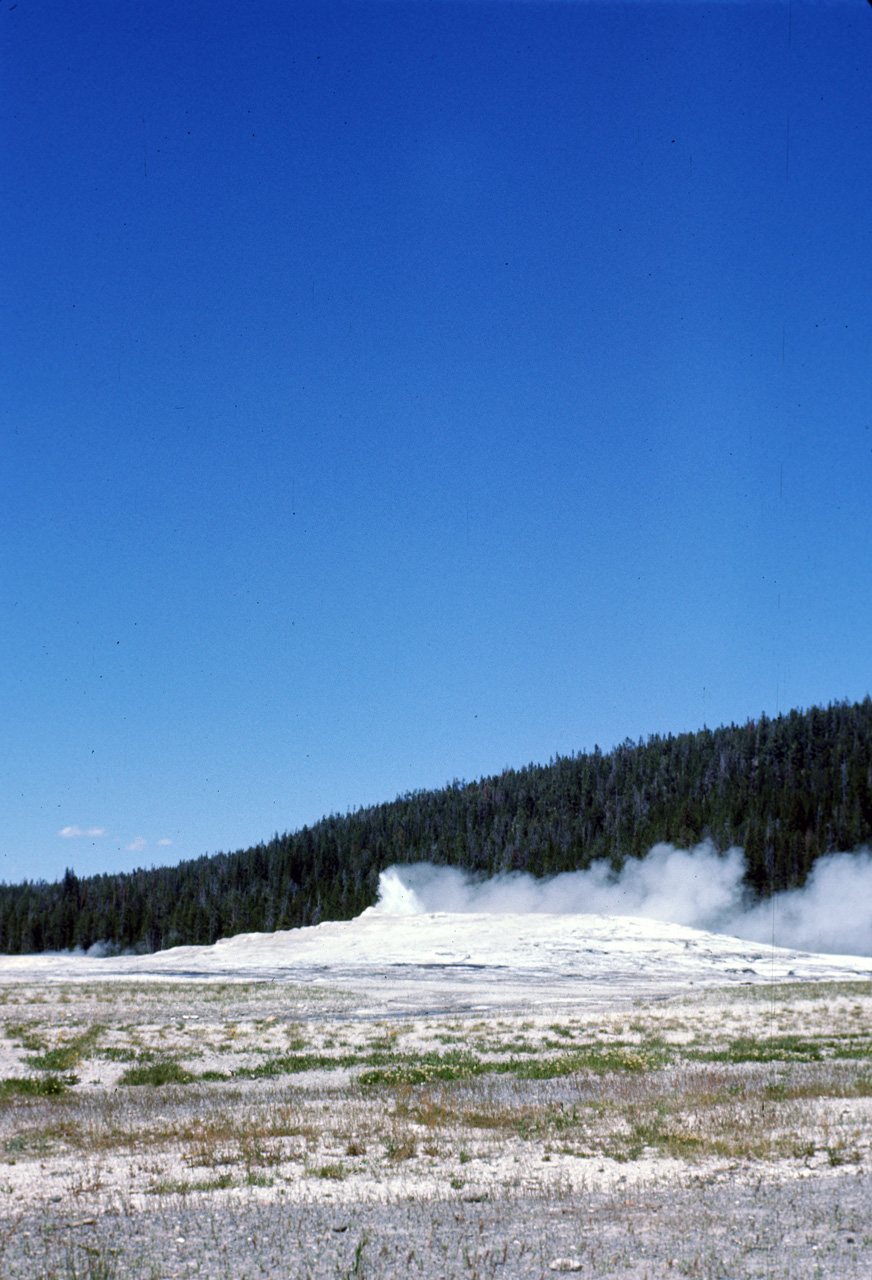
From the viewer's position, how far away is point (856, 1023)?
118ft

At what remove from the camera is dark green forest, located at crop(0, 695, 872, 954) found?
435 ft

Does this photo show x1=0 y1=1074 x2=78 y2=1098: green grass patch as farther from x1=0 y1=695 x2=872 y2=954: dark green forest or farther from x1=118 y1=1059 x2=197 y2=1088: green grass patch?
x1=0 y1=695 x2=872 y2=954: dark green forest

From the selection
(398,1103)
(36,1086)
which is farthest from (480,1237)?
(36,1086)

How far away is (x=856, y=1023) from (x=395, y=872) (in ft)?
412

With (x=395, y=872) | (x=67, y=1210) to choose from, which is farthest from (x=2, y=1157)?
(x=395, y=872)

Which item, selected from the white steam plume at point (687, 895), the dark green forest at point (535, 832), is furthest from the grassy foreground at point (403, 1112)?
the dark green forest at point (535, 832)

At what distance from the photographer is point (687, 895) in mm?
129375

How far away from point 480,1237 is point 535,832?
149576mm

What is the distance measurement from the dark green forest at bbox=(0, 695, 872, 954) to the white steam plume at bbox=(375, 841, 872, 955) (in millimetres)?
2073

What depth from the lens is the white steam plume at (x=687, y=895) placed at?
384 ft

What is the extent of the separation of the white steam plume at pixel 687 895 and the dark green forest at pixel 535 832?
2.07 metres

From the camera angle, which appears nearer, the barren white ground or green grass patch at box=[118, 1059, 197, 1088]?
the barren white ground

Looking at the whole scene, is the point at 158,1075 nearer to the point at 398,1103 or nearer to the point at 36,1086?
the point at 36,1086

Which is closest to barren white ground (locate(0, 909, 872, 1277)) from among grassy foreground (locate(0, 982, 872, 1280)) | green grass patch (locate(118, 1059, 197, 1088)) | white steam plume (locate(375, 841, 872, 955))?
→ grassy foreground (locate(0, 982, 872, 1280))
